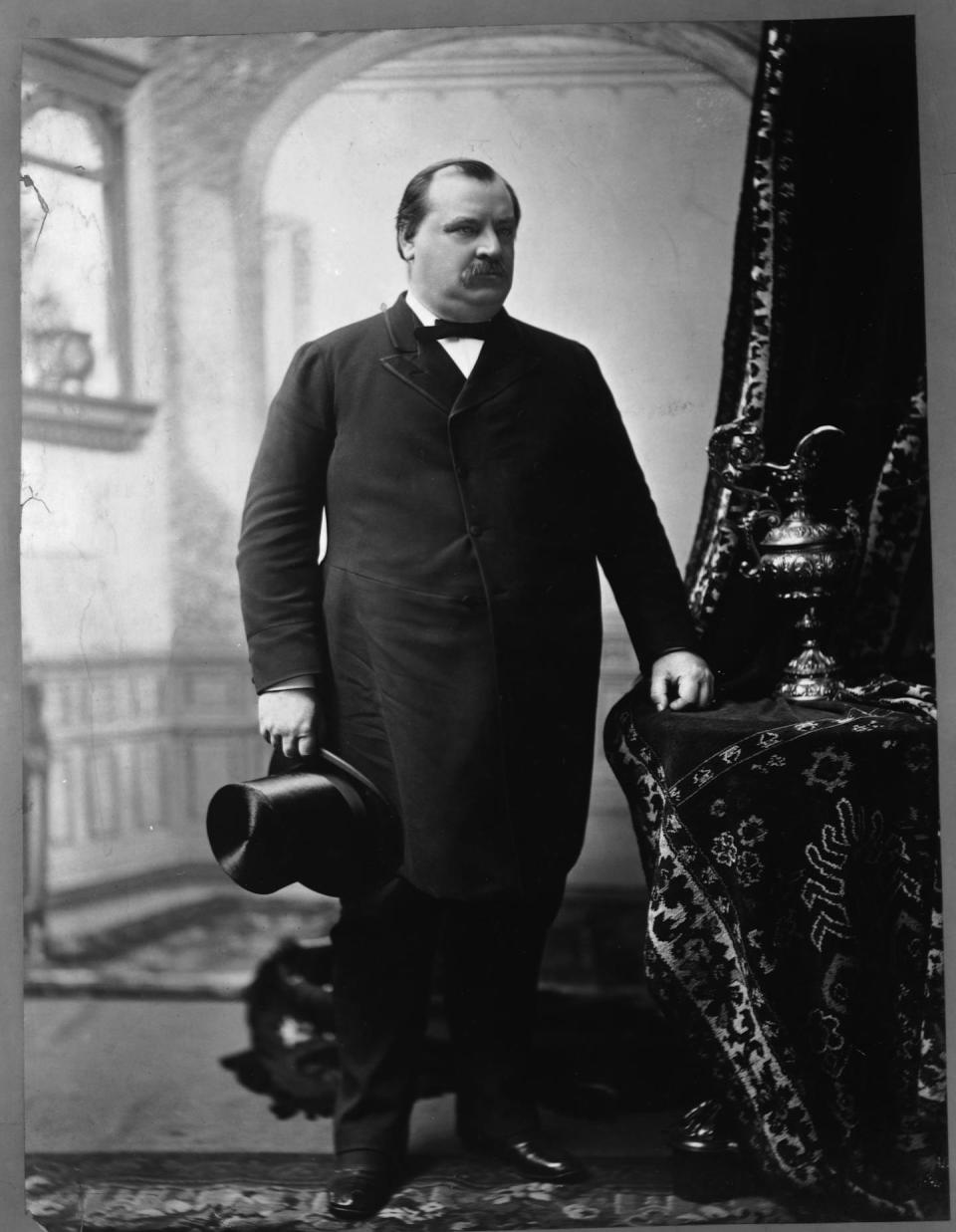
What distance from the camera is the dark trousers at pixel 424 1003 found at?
1.77m

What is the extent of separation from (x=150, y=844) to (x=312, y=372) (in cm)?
79

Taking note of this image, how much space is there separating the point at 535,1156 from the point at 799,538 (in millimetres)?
1031

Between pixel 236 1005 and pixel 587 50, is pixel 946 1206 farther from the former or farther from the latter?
pixel 587 50

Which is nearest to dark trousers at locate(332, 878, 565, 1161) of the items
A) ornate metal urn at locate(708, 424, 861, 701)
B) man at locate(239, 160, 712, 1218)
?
man at locate(239, 160, 712, 1218)

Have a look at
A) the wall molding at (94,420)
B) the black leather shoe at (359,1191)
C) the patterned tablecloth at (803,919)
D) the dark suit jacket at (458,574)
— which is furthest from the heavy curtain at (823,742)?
the wall molding at (94,420)

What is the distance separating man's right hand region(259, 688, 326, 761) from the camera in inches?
69.8

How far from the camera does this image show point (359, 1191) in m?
1.73

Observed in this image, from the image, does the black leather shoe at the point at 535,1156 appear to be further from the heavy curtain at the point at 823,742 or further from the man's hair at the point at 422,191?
the man's hair at the point at 422,191

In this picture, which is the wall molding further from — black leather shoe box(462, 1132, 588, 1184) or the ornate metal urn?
black leather shoe box(462, 1132, 588, 1184)

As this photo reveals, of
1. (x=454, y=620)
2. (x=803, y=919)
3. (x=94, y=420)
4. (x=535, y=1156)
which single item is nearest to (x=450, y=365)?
(x=454, y=620)

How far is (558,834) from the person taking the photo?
179cm

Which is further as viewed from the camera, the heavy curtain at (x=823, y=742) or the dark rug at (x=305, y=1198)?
the dark rug at (x=305, y=1198)

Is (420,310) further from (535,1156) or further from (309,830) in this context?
(535,1156)

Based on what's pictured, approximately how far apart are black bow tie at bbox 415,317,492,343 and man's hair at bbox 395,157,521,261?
0.12m
